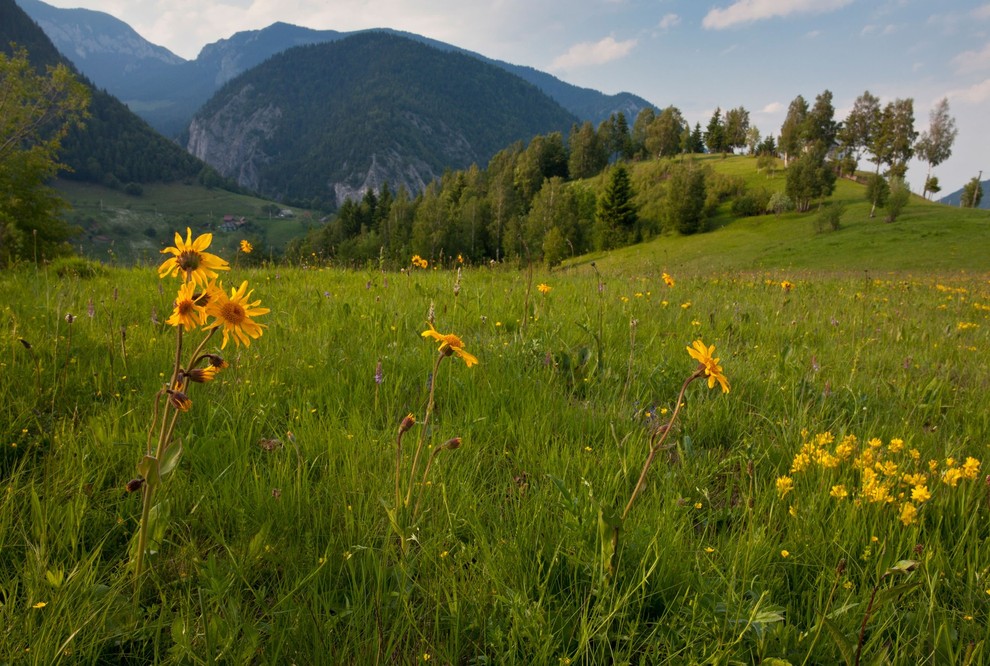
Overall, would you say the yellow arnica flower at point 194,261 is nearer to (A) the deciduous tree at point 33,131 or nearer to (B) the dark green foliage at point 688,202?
(A) the deciduous tree at point 33,131

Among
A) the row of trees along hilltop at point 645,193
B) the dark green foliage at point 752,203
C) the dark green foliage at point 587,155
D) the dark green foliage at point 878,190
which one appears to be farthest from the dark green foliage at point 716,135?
the dark green foliage at point 878,190

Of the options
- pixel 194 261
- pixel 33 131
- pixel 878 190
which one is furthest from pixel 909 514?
pixel 878 190

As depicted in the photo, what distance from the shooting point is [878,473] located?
1858 mm

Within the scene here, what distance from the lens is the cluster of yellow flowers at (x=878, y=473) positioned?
5.62 ft

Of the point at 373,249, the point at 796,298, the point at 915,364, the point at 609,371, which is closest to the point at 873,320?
the point at 796,298

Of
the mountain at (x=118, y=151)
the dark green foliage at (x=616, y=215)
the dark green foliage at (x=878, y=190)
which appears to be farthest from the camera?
the mountain at (x=118, y=151)

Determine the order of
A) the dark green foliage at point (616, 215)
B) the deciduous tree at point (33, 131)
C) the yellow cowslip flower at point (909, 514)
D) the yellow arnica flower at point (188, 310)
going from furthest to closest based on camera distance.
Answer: the dark green foliage at point (616, 215), the deciduous tree at point (33, 131), the yellow cowslip flower at point (909, 514), the yellow arnica flower at point (188, 310)

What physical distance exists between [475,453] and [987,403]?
10.4ft

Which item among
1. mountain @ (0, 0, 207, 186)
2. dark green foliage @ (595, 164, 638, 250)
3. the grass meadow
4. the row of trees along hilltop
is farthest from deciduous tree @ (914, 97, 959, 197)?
mountain @ (0, 0, 207, 186)

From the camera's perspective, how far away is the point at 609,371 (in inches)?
113

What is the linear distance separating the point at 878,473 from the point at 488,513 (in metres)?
1.47

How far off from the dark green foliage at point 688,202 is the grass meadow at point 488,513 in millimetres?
70452

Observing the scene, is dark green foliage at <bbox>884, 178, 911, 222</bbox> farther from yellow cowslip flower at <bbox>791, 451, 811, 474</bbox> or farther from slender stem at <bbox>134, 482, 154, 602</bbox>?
slender stem at <bbox>134, 482, 154, 602</bbox>

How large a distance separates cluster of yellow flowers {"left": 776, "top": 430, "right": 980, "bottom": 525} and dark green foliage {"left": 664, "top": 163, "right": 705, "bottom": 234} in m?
72.0
